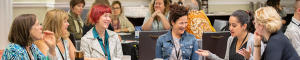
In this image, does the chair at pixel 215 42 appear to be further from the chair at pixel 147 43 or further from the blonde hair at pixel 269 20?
the blonde hair at pixel 269 20

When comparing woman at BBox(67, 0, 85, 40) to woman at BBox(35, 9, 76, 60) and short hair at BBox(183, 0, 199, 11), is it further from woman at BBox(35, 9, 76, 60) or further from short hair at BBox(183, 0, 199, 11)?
woman at BBox(35, 9, 76, 60)

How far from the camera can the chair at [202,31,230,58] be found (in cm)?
323

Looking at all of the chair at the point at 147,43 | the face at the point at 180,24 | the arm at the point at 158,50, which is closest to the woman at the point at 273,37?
the face at the point at 180,24

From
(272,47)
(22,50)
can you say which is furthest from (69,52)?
(272,47)

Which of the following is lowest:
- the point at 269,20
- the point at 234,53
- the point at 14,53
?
the point at 234,53

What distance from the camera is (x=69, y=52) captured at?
243 centimetres

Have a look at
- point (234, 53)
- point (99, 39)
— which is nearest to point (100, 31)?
point (99, 39)

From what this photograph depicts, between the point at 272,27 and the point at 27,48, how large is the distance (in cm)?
169

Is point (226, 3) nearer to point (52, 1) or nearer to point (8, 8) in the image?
point (52, 1)

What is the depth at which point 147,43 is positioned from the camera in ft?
10.5

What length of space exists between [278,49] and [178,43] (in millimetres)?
1034

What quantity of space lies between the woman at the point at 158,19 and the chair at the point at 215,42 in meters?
0.65

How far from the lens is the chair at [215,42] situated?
127 inches

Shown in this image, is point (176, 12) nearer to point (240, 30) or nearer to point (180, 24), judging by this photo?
point (180, 24)
